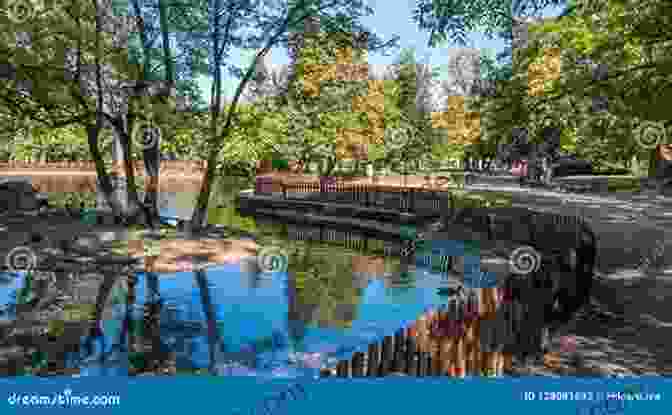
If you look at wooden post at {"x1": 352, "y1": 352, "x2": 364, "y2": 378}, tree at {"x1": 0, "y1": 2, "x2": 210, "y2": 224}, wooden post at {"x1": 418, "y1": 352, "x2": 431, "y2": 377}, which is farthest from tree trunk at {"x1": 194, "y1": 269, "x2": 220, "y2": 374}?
tree at {"x1": 0, "y1": 2, "x2": 210, "y2": 224}

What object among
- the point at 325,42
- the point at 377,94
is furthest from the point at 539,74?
the point at 325,42

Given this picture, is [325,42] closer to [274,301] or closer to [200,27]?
[200,27]

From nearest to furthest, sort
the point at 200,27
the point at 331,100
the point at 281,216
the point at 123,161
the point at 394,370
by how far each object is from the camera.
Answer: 1. the point at 394,370
2. the point at 200,27
3. the point at 123,161
4. the point at 281,216
5. the point at 331,100

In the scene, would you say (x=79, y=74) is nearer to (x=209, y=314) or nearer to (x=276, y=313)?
(x=209, y=314)

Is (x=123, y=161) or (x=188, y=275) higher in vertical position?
(x=123, y=161)

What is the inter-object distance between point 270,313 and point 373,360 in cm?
624

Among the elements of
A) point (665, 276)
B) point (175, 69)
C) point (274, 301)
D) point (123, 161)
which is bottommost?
point (274, 301)

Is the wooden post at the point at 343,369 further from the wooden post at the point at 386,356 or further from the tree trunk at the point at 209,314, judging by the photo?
the tree trunk at the point at 209,314

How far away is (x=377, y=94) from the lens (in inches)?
1784

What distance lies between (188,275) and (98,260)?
111 inches

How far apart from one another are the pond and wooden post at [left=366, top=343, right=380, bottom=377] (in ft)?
3.46

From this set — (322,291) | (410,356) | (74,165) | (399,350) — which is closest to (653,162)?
(322,291)

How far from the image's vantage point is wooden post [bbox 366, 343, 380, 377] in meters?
4.28

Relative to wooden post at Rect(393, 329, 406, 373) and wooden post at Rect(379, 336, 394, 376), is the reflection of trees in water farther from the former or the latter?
wooden post at Rect(379, 336, 394, 376)
